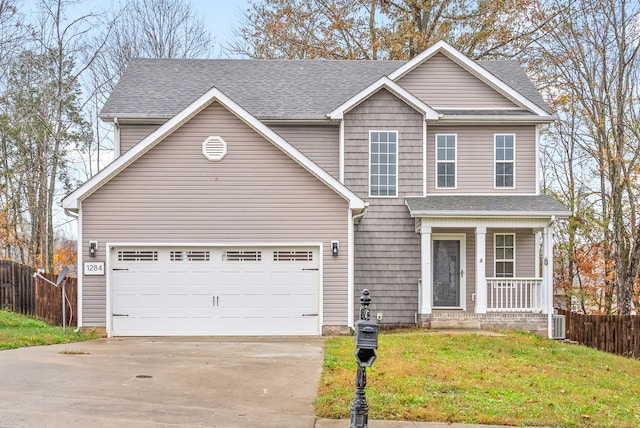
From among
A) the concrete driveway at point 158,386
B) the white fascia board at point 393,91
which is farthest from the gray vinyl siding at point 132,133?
the concrete driveway at point 158,386

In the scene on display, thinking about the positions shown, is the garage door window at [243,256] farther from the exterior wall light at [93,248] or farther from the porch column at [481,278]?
the porch column at [481,278]

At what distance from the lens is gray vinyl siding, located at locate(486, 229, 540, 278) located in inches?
726

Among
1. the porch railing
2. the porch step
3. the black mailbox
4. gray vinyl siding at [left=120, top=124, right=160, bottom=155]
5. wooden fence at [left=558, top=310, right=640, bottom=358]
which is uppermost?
gray vinyl siding at [left=120, top=124, right=160, bottom=155]

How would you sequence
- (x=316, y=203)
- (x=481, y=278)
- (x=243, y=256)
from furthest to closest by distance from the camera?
(x=481, y=278), (x=243, y=256), (x=316, y=203)

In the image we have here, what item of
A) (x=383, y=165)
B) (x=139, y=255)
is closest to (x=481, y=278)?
(x=383, y=165)

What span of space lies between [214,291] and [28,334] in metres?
4.04

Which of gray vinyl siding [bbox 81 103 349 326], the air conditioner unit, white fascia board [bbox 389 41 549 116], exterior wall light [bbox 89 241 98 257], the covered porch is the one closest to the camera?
exterior wall light [bbox 89 241 98 257]

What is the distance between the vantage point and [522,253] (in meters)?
18.5

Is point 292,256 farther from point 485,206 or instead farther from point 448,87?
point 448,87

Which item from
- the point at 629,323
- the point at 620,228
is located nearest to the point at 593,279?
the point at 620,228

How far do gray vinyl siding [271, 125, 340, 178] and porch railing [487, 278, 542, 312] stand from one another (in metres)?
5.09

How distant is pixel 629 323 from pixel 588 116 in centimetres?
1048

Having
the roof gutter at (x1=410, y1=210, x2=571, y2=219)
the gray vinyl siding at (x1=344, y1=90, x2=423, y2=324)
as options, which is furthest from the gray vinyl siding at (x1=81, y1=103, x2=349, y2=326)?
the roof gutter at (x1=410, y1=210, x2=571, y2=219)

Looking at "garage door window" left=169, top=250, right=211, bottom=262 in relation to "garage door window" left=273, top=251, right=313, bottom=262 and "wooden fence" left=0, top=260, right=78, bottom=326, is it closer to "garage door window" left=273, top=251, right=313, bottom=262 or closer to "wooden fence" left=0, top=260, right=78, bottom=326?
"garage door window" left=273, top=251, right=313, bottom=262
